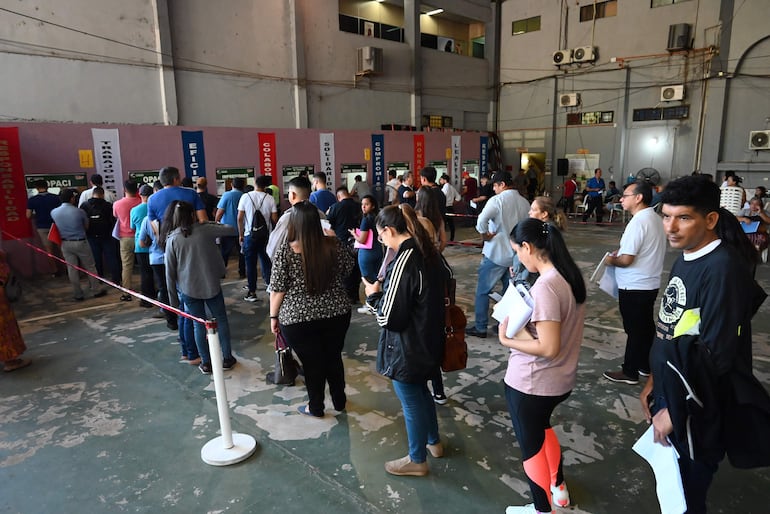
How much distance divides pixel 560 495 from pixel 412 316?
1238 millimetres

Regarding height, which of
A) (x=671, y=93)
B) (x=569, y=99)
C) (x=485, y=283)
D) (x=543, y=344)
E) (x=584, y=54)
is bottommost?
(x=485, y=283)

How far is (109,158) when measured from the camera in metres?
9.07

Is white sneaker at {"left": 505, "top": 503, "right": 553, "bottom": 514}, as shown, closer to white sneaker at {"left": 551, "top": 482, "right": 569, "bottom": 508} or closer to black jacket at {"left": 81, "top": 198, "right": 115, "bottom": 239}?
white sneaker at {"left": 551, "top": 482, "right": 569, "bottom": 508}

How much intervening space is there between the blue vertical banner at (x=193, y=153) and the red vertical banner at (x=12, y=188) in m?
2.77

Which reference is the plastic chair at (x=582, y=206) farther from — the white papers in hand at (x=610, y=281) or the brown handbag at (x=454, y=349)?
the brown handbag at (x=454, y=349)

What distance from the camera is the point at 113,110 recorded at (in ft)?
35.0

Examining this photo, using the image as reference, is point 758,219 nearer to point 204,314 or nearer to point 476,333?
point 476,333

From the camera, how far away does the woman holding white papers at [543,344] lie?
6.70 ft

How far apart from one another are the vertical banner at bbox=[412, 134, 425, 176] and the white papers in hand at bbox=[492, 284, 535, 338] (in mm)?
12714

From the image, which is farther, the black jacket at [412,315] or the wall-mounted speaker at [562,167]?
the wall-mounted speaker at [562,167]

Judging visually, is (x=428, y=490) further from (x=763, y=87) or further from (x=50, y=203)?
(x=763, y=87)

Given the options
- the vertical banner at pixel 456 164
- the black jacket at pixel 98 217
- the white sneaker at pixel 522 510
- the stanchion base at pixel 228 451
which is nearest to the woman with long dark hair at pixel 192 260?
the stanchion base at pixel 228 451

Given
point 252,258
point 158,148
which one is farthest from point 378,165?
point 252,258

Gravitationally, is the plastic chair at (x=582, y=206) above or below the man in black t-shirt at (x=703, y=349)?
below
